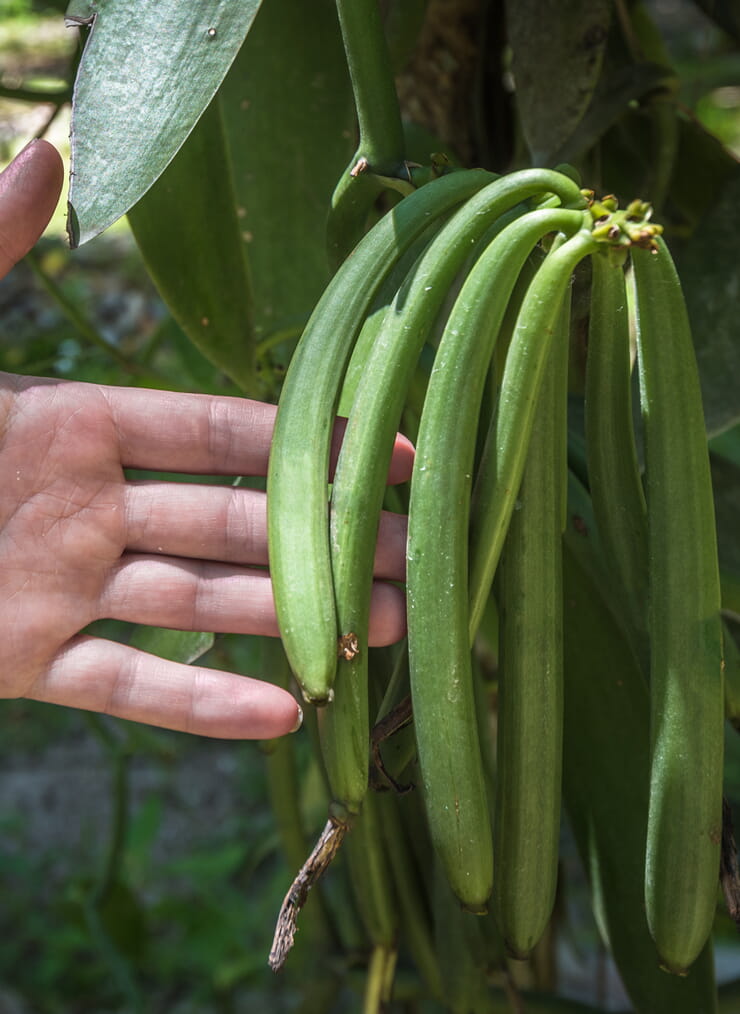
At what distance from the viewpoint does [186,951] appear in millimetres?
1698

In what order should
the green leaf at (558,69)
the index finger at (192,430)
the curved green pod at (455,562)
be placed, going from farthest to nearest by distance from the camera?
the green leaf at (558,69)
the index finger at (192,430)
the curved green pod at (455,562)

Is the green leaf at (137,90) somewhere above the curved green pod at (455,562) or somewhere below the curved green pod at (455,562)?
above

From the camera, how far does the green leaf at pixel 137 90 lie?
20.7 inches

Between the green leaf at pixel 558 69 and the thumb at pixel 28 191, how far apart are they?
0.40 m

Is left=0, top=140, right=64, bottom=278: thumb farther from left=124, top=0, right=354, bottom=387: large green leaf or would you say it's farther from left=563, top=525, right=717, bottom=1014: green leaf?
left=563, top=525, right=717, bottom=1014: green leaf

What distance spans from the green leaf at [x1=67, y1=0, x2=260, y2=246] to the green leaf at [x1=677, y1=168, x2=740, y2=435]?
1.46 ft

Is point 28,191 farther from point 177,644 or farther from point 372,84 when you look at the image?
point 177,644

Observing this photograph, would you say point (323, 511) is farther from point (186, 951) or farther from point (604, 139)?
point (186, 951)

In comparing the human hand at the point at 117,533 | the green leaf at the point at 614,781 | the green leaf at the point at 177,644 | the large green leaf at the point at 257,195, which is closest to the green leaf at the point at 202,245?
the large green leaf at the point at 257,195

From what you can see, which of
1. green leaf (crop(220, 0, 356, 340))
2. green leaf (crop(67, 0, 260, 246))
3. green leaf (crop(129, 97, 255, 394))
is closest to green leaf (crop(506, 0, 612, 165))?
green leaf (crop(220, 0, 356, 340))

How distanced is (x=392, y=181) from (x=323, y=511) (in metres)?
0.22

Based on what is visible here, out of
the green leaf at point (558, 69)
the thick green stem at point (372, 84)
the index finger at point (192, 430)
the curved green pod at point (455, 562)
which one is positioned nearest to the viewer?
the curved green pod at point (455, 562)

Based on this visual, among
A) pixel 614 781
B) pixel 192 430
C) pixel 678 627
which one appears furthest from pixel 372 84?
pixel 614 781

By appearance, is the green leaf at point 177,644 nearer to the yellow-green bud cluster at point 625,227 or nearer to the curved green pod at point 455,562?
the curved green pod at point 455,562
